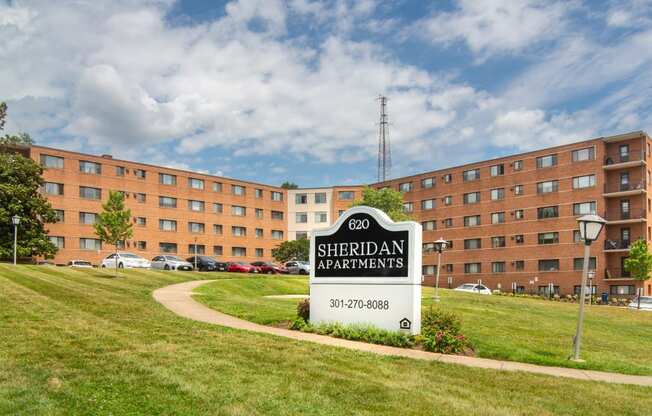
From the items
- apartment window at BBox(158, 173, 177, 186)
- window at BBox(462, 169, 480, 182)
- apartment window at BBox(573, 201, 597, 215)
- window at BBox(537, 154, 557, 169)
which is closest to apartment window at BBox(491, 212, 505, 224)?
window at BBox(462, 169, 480, 182)

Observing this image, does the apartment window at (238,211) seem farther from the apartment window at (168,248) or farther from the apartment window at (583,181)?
the apartment window at (583,181)

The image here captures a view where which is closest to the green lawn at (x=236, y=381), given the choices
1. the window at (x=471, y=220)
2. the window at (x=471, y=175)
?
the window at (x=471, y=220)

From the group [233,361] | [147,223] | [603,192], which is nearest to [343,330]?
[233,361]

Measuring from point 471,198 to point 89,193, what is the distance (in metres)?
42.8

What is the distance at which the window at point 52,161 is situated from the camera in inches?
2319

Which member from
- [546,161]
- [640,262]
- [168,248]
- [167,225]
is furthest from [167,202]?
[640,262]

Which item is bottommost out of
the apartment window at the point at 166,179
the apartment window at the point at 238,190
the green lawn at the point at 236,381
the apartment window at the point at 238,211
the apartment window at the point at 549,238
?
the green lawn at the point at 236,381

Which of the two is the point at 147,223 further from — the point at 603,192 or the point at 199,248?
the point at 603,192

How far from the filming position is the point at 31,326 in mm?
11594

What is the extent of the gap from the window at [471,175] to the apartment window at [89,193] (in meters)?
41.4

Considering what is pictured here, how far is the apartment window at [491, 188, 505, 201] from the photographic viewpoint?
2596 inches

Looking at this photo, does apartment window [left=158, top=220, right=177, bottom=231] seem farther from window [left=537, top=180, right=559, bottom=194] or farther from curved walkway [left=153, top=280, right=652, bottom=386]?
curved walkway [left=153, top=280, right=652, bottom=386]

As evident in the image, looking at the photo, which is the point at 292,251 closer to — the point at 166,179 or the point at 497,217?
the point at 166,179

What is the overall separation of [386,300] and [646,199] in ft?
170
